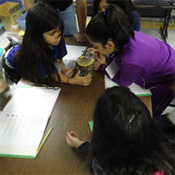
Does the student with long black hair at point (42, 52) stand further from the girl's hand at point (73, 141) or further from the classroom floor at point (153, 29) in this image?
the classroom floor at point (153, 29)

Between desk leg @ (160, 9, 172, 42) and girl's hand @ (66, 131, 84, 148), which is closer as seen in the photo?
girl's hand @ (66, 131, 84, 148)

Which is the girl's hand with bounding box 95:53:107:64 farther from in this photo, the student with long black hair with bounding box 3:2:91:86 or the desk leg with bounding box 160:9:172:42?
A: the desk leg with bounding box 160:9:172:42

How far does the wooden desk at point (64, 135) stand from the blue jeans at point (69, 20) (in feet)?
2.20

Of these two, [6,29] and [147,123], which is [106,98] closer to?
[147,123]

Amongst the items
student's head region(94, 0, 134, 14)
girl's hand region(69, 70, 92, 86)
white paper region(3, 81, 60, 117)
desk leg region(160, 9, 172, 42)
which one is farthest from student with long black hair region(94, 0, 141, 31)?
desk leg region(160, 9, 172, 42)

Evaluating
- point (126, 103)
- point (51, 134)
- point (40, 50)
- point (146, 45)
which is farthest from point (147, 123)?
point (40, 50)

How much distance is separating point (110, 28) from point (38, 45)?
1.28ft

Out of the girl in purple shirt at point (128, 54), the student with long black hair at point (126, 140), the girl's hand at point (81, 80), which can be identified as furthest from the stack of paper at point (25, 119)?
the girl in purple shirt at point (128, 54)

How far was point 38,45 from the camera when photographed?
0.84m

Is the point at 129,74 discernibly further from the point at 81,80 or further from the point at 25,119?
the point at 25,119

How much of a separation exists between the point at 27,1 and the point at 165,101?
1.27 metres

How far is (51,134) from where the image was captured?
689 mm

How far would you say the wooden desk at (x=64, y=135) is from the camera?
0.58 metres

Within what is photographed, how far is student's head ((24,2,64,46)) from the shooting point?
75 cm
